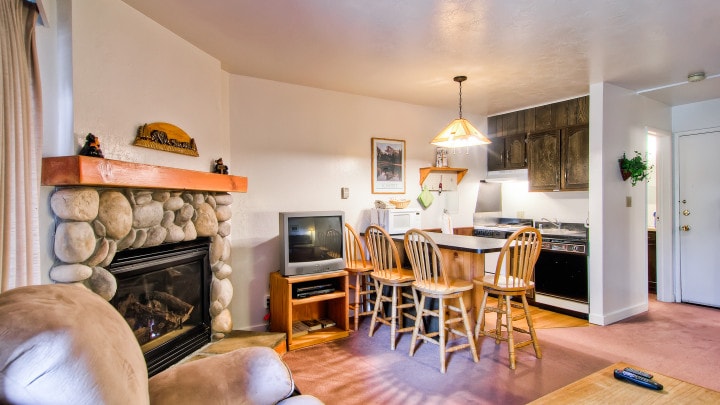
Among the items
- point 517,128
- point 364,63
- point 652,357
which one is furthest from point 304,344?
point 517,128

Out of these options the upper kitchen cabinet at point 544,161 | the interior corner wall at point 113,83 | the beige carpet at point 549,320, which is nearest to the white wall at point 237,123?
the interior corner wall at point 113,83

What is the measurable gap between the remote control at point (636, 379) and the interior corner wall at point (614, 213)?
2.22 metres

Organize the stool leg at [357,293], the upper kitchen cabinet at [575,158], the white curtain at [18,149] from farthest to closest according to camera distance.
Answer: the upper kitchen cabinet at [575,158] → the stool leg at [357,293] → the white curtain at [18,149]

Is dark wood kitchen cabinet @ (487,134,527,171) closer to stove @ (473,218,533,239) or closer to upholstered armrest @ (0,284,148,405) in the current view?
stove @ (473,218,533,239)

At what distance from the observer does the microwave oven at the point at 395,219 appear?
3809 millimetres

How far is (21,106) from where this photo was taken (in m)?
1.46

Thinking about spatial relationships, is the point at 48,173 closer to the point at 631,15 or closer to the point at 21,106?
the point at 21,106

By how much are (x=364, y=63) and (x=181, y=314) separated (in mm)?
2253

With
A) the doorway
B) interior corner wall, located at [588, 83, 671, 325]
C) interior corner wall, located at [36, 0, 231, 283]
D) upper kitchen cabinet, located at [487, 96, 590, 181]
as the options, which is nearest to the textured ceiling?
interior corner wall, located at [36, 0, 231, 283]

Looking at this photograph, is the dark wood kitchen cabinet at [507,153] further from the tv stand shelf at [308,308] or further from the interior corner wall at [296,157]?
the tv stand shelf at [308,308]

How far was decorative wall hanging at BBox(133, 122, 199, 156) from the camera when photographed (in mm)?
2162

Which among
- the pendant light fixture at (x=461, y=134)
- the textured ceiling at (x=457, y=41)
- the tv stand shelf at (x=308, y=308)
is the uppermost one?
the textured ceiling at (x=457, y=41)

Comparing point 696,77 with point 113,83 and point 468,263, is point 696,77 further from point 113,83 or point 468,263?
point 113,83

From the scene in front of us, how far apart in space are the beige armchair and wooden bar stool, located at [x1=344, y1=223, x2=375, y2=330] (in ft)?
7.42
